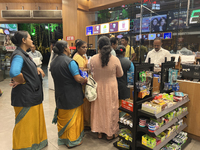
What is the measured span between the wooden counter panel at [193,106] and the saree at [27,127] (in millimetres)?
2610

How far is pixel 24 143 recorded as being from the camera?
2.16 meters

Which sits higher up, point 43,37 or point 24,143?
point 43,37

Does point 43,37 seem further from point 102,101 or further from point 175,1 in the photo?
point 102,101

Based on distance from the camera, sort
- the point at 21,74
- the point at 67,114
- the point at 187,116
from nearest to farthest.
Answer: the point at 21,74 < the point at 67,114 < the point at 187,116

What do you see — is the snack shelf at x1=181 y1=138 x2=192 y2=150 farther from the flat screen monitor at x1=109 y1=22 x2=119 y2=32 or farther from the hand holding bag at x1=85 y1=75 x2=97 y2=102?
Result: the flat screen monitor at x1=109 y1=22 x2=119 y2=32

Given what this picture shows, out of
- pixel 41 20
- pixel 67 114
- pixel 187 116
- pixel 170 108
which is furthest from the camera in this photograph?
pixel 41 20

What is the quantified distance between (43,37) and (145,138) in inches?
474

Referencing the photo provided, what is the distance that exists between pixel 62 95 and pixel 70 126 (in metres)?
0.54

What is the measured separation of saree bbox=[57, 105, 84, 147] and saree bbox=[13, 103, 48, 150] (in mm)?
341

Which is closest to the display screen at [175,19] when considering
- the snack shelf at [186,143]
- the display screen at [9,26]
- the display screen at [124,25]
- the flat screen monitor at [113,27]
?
the display screen at [124,25]

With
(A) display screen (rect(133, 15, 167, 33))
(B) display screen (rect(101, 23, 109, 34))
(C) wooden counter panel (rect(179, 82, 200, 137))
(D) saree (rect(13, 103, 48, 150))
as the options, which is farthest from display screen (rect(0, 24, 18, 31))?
(C) wooden counter panel (rect(179, 82, 200, 137))

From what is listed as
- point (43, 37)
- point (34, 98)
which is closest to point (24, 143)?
point (34, 98)

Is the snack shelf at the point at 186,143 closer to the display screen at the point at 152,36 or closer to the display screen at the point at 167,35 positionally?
the display screen at the point at 167,35

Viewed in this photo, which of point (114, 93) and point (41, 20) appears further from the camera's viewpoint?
point (41, 20)
